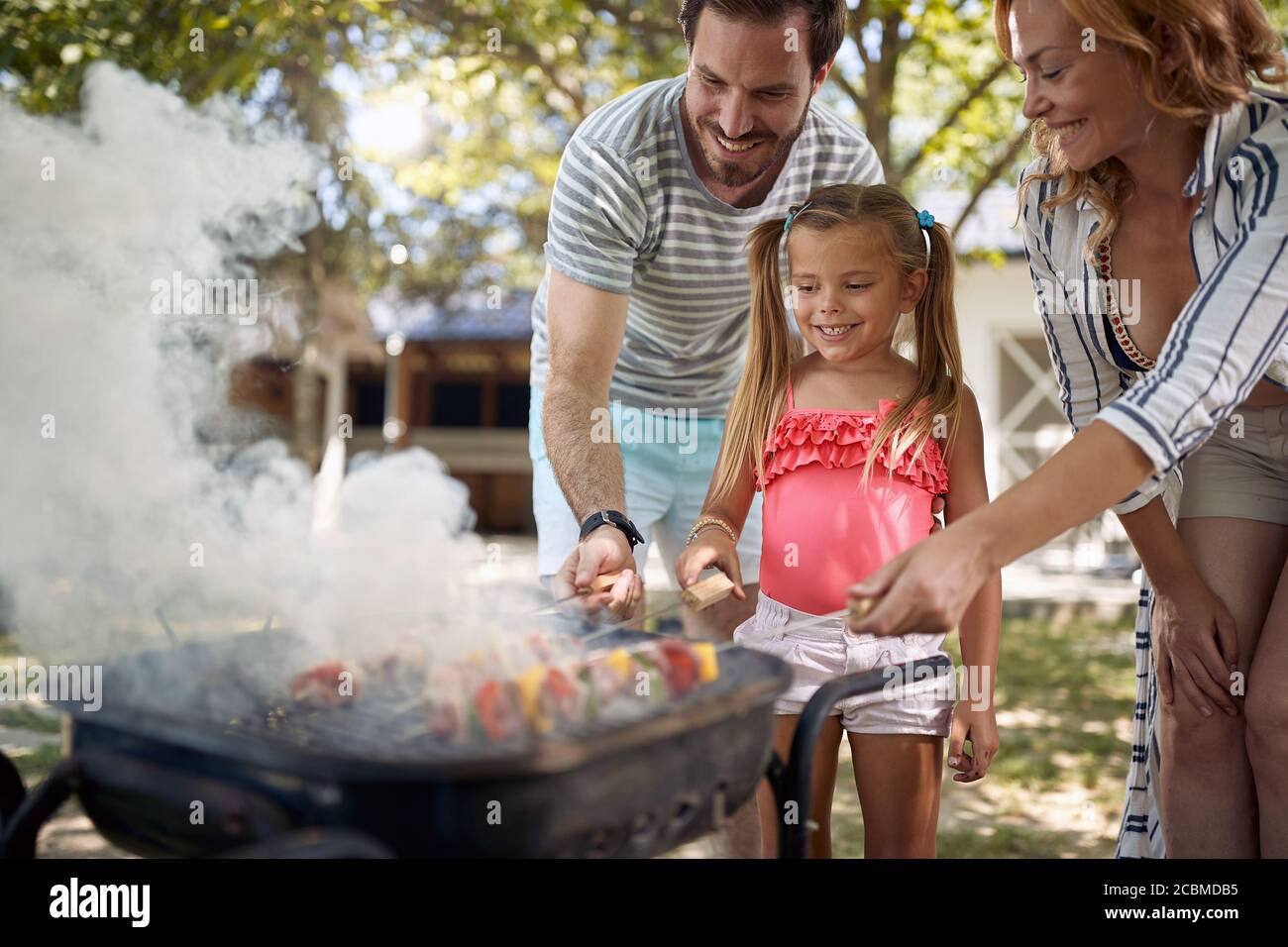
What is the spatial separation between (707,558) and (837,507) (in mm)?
309

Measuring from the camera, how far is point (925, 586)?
1.60 m

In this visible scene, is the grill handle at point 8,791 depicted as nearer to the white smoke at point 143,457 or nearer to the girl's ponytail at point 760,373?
the white smoke at point 143,457

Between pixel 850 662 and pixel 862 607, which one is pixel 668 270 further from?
pixel 862 607

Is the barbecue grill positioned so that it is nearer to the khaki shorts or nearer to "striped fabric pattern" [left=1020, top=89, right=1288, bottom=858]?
"striped fabric pattern" [left=1020, top=89, right=1288, bottom=858]

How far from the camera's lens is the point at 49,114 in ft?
15.6

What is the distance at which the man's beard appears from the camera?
9.04 ft

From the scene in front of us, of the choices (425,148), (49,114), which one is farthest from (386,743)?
(425,148)

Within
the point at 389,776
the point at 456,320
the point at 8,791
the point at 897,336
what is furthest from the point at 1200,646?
the point at 456,320

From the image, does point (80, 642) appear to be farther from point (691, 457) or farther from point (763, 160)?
point (763, 160)

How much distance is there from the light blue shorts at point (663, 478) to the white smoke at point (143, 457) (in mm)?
Answer: 443

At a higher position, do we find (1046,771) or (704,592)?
(704,592)

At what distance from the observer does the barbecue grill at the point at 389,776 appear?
1.36 metres

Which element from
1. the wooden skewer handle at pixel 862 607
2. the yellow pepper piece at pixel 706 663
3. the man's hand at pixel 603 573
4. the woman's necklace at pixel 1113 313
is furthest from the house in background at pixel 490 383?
the wooden skewer handle at pixel 862 607

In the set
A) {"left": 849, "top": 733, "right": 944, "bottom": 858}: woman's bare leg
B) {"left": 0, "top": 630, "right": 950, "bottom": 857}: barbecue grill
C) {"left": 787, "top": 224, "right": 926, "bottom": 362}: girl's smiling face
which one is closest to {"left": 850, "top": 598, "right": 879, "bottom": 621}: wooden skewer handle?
{"left": 0, "top": 630, "right": 950, "bottom": 857}: barbecue grill
